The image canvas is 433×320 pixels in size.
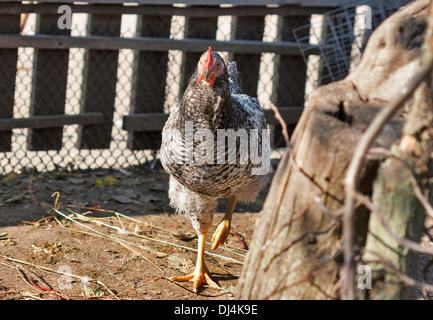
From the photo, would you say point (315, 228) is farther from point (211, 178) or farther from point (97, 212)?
point (97, 212)

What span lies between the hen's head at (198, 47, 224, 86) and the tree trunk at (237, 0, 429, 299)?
106 centimetres

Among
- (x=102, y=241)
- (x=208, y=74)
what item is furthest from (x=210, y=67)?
(x=102, y=241)

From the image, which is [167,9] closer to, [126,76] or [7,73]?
[126,76]

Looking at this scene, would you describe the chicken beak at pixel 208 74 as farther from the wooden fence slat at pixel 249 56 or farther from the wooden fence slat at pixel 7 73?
the wooden fence slat at pixel 249 56

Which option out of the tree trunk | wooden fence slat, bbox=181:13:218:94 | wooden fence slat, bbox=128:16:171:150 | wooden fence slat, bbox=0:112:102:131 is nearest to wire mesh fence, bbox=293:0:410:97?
wooden fence slat, bbox=181:13:218:94

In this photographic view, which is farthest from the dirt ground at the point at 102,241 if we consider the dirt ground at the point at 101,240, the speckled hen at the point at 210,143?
the speckled hen at the point at 210,143

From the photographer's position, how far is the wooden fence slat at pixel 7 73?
470 cm

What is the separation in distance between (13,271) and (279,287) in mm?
2140

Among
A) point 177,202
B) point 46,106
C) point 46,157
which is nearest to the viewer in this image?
point 177,202

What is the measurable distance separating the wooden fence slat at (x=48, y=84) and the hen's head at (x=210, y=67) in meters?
2.56

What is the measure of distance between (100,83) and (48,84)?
20.6 inches

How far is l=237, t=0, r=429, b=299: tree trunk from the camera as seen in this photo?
66.2 inches
